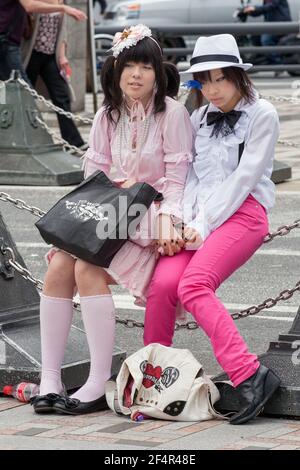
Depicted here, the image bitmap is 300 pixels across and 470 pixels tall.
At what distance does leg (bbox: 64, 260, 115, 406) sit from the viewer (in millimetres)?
5383

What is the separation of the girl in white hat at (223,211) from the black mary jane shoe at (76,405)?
328mm

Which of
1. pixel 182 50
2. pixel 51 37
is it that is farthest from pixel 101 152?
pixel 182 50

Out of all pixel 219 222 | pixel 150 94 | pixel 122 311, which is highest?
pixel 150 94

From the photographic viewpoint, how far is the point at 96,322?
5.40 meters

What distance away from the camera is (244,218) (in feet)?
17.9

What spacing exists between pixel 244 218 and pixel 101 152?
2.34 ft

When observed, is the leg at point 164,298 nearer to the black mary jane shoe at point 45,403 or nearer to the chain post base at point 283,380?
the chain post base at point 283,380

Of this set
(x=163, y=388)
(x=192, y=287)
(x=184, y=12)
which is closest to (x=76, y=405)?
(x=163, y=388)

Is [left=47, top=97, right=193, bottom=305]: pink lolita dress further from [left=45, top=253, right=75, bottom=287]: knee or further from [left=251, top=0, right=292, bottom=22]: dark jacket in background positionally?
[left=251, top=0, right=292, bottom=22]: dark jacket in background

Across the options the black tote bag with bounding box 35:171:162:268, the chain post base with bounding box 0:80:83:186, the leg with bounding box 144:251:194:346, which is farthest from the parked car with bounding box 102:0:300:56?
the leg with bounding box 144:251:194:346

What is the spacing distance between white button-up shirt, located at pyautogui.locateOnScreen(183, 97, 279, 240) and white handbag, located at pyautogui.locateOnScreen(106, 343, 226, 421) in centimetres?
53

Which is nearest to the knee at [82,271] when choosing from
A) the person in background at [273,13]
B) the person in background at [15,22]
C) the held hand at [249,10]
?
the person in background at [15,22]

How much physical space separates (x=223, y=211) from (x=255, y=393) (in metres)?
0.76

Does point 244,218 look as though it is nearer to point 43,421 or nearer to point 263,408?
point 263,408
